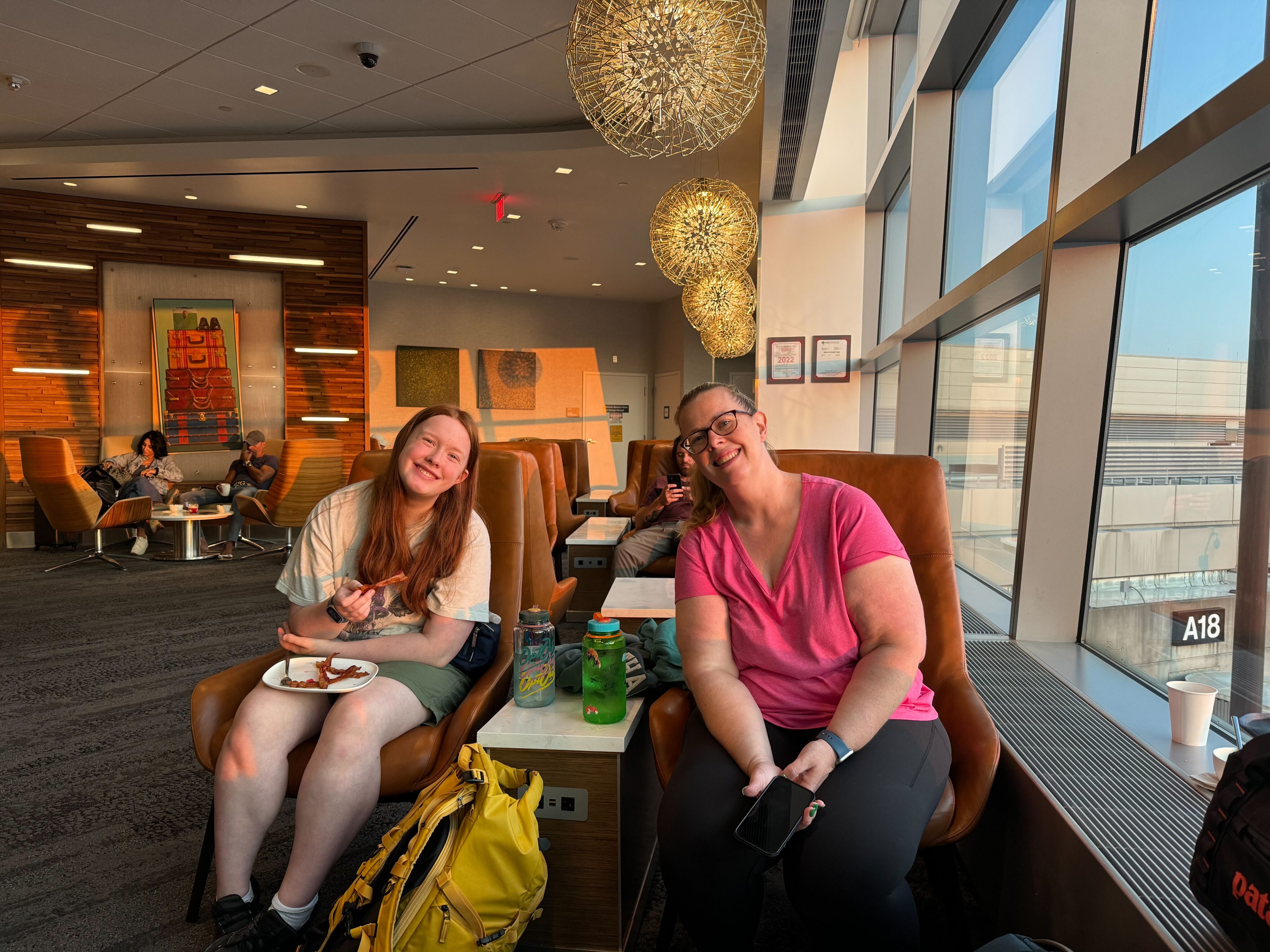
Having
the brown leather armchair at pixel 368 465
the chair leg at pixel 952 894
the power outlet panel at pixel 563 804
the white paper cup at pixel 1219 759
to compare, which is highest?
the brown leather armchair at pixel 368 465

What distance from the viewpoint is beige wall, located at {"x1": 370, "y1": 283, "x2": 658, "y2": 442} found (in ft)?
40.9

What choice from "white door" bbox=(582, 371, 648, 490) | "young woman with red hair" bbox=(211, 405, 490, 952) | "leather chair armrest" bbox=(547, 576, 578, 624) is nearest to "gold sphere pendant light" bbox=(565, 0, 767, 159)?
"young woman with red hair" bbox=(211, 405, 490, 952)

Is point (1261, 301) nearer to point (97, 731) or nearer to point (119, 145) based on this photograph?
point (97, 731)

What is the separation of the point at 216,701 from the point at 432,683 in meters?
0.49

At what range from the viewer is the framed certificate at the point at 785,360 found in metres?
6.50

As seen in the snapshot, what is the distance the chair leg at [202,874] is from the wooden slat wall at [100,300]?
285 inches

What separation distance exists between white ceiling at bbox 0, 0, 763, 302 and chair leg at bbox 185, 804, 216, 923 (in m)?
4.47

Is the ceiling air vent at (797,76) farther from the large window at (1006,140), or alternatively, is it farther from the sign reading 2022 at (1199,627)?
the sign reading 2022 at (1199,627)

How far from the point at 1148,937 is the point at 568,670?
1.20m

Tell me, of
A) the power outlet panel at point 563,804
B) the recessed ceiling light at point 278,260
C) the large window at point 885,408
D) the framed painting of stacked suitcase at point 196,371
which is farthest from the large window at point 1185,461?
the framed painting of stacked suitcase at point 196,371

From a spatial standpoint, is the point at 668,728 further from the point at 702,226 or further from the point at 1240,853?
the point at 702,226

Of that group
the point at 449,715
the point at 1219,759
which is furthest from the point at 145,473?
the point at 1219,759

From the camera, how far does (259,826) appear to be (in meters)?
1.71

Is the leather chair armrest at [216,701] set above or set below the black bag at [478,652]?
below
